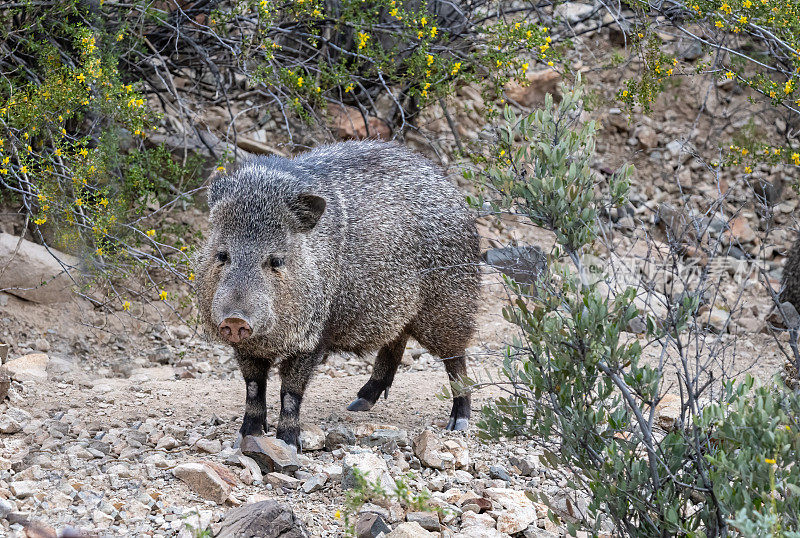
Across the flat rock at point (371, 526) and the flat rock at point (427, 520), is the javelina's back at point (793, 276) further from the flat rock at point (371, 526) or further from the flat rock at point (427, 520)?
the flat rock at point (371, 526)

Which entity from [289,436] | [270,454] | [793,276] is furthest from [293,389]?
[793,276]

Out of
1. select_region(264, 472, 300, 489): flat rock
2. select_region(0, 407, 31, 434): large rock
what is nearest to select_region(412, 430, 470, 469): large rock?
select_region(264, 472, 300, 489): flat rock

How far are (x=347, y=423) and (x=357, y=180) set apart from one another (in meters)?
1.22

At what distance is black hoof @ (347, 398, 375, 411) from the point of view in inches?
192

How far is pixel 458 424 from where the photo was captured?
4629mm

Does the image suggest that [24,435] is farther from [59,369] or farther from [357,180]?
[357,180]

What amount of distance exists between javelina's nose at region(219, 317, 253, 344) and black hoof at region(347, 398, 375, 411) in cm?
150

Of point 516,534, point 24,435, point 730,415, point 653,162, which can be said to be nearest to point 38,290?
point 24,435

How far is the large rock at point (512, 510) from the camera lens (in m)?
3.29

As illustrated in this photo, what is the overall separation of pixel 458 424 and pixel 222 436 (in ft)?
3.95

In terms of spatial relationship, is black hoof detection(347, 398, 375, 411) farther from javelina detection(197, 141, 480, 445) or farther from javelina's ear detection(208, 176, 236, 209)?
javelina's ear detection(208, 176, 236, 209)

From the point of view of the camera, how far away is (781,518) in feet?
7.69

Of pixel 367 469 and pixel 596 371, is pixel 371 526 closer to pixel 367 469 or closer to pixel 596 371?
pixel 367 469

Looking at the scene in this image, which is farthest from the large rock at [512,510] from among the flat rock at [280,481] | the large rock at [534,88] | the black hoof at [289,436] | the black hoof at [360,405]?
the large rock at [534,88]
